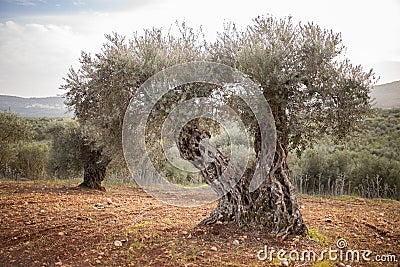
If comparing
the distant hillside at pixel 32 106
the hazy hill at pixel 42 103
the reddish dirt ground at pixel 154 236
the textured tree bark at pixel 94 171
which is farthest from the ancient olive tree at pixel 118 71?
the distant hillside at pixel 32 106

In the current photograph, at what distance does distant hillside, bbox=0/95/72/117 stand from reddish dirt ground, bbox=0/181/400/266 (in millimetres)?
6067

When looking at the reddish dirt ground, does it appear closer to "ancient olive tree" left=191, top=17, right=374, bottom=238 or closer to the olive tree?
"ancient olive tree" left=191, top=17, right=374, bottom=238

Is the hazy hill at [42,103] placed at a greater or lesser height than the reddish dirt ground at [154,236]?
greater

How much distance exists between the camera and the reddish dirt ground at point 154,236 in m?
Result: 4.54

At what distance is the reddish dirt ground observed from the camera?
14.9ft

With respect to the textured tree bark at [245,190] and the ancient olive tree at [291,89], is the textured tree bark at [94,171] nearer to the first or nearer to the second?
the textured tree bark at [245,190]

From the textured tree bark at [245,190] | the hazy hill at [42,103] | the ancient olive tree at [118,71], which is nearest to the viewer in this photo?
the textured tree bark at [245,190]

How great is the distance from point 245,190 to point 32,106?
1326 cm

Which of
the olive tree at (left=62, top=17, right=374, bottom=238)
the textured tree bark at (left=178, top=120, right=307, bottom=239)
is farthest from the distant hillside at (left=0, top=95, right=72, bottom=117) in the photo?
the textured tree bark at (left=178, top=120, right=307, bottom=239)

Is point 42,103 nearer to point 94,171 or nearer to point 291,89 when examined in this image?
point 94,171

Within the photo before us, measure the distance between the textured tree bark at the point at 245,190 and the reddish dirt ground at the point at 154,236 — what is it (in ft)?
0.71

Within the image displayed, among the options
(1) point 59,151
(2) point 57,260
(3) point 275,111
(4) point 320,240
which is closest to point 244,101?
(3) point 275,111

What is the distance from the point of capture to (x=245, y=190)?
19.5 ft

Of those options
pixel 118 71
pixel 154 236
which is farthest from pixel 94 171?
pixel 154 236
